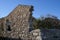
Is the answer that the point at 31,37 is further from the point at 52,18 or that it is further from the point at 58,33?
the point at 52,18

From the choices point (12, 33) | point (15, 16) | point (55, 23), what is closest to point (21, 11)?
Answer: point (15, 16)

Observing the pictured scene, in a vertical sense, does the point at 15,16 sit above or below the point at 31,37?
above

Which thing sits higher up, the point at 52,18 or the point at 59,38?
the point at 52,18

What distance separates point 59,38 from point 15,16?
12.9 feet

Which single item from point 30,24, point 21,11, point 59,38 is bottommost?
point 59,38

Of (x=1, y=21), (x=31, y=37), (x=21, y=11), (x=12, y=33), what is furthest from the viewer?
(x=1, y=21)

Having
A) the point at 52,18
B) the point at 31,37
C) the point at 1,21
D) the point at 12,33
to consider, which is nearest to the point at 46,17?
the point at 52,18

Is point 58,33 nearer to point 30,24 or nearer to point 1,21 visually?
point 30,24

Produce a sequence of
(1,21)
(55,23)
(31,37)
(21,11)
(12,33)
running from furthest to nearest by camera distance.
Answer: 1. (55,23)
2. (1,21)
3. (21,11)
4. (12,33)
5. (31,37)

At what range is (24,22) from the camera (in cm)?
1336

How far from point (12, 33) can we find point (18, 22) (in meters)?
1.15

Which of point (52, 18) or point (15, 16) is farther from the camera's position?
point (52, 18)

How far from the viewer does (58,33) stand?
11586 mm

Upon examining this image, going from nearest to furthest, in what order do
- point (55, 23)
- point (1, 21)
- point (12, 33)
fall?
point (12, 33) < point (1, 21) < point (55, 23)
